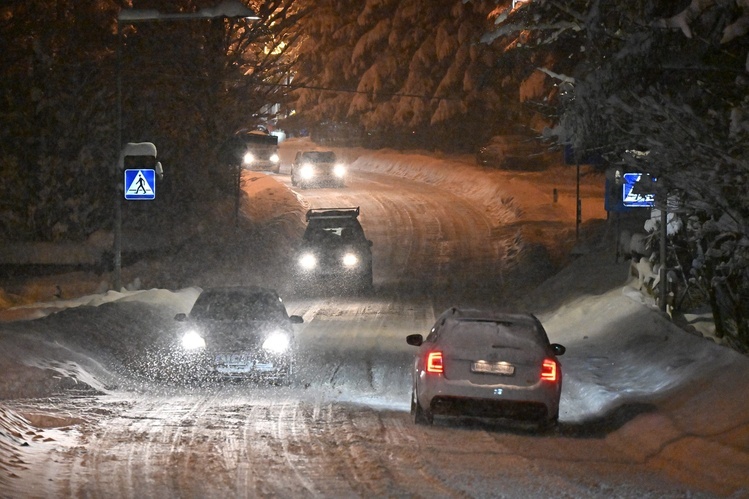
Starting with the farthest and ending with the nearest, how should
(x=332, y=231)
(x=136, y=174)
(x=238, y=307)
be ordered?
(x=332, y=231) → (x=136, y=174) → (x=238, y=307)

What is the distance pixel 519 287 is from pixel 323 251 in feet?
20.6

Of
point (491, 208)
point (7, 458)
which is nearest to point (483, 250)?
point (491, 208)

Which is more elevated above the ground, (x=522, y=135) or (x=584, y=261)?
(x=522, y=135)

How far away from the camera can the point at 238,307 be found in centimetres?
1722

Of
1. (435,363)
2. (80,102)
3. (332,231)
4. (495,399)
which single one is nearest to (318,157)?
(80,102)

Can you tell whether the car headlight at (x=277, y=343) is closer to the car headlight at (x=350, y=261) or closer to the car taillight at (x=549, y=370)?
the car taillight at (x=549, y=370)

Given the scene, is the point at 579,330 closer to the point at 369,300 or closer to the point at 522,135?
the point at 369,300

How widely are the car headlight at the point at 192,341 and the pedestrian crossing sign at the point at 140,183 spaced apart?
9283 millimetres

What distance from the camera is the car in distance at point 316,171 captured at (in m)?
58.5

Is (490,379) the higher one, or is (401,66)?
(401,66)

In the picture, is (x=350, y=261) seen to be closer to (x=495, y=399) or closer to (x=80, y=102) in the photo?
(x=80, y=102)

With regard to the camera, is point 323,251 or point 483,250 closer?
point 323,251

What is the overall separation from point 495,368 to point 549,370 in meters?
0.63

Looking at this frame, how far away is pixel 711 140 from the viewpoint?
11.4 meters
